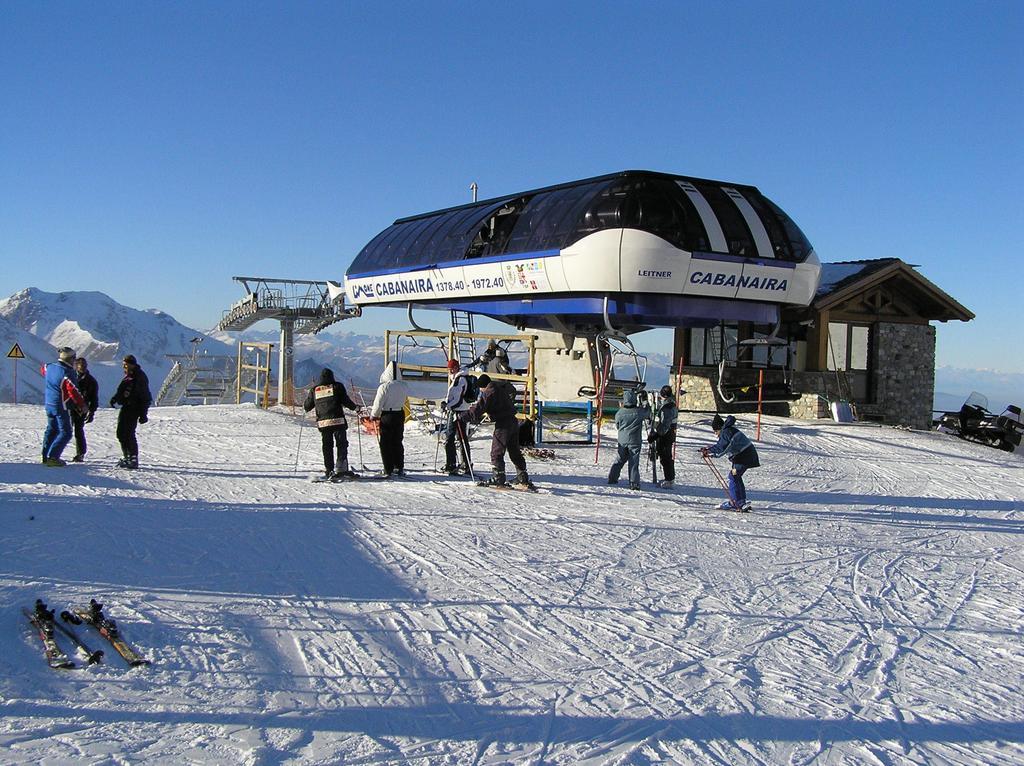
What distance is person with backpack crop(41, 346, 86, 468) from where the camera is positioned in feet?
36.7

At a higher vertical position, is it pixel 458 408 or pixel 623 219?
pixel 623 219

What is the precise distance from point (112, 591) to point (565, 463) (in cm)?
877

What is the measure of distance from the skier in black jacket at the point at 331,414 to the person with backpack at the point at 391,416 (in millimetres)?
498

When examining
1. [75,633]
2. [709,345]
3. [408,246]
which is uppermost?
[408,246]

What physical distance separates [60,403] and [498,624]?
7.70 m

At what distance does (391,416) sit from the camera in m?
11.9

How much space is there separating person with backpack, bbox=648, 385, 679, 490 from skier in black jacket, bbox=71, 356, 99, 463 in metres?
7.69

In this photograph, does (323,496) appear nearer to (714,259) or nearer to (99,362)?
(714,259)

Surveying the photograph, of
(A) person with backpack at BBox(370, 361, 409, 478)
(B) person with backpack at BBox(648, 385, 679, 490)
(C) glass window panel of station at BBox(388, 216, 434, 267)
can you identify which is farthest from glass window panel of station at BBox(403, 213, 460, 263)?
(B) person with backpack at BBox(648, 385, 679, 490)

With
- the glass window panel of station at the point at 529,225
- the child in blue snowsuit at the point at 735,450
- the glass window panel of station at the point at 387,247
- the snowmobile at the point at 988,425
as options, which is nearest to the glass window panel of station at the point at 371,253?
the glass window panel of station at the point at 387,247

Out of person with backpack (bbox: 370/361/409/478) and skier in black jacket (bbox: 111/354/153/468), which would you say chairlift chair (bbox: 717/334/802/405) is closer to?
person with backpack (bbox: 370/361/409/478)

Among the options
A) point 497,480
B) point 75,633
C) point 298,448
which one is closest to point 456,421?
point 497,480

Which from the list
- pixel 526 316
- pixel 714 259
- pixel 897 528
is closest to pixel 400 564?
pixel 897 528

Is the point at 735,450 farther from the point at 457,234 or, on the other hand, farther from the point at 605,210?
the point at 457,234
